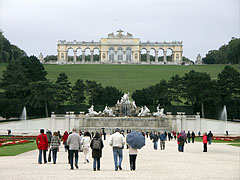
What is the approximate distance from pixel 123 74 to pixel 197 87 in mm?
34859

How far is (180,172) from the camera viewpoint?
1395 cm

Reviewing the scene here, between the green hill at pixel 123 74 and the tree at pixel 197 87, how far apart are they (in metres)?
17.9

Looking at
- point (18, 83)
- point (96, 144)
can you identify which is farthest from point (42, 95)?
point (96, 144)

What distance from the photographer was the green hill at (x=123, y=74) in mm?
77812

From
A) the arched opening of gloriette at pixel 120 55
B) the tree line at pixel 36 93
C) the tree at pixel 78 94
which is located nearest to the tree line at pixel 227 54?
the arched opening of gloriette at pixel 120 55

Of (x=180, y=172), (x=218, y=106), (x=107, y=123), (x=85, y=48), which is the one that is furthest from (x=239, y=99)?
(x=85, y=48)

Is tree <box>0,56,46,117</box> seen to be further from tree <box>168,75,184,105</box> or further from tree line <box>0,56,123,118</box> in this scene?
tree <box>168,75,184,105</box>

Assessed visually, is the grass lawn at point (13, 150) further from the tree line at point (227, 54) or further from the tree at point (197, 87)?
the tree line at point (227, 54)

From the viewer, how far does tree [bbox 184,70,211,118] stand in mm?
54188

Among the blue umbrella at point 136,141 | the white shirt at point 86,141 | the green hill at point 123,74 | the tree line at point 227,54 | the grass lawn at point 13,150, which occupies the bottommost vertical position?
the grass lawn at point 13,150

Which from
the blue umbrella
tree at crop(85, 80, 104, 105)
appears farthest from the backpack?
tree at crop(85, 80, 104, 105)

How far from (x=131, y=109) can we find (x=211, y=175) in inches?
1670

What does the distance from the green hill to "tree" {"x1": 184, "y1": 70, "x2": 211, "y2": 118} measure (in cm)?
1794

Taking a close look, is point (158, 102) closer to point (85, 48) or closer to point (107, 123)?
point (107, 123)
